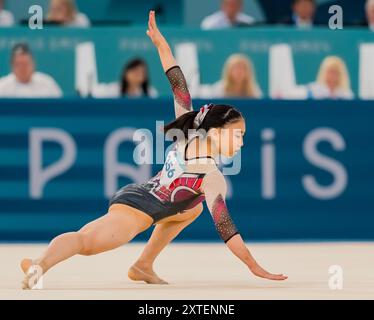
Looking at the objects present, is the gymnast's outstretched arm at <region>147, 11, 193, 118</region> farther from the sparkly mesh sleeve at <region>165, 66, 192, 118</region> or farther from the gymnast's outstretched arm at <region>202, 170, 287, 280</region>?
the gymnast's outstretched arm at <region>202, 170, 287, 280</region>

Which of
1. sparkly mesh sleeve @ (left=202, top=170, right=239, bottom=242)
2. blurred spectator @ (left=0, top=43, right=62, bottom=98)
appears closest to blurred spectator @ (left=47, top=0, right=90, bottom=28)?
blurred spectator @ (left=0, top=43, right=62, bottom=98)

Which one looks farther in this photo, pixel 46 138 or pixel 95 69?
pixel 95 69

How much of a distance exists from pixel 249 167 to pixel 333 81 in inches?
55.8

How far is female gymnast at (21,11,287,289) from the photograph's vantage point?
7.84 m

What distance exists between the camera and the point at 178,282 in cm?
841

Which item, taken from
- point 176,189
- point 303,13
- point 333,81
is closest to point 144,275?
point 176,189

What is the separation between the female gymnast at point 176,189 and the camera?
7.84 meters

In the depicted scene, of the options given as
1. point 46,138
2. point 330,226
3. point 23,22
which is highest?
point 23,22

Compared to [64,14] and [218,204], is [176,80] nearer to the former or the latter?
[218,204]

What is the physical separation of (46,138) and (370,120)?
110 inches

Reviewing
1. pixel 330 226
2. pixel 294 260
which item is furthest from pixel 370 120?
pixel 294 260

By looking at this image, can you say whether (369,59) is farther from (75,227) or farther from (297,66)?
(75,227)

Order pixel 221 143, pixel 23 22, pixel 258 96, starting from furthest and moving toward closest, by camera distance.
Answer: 1. pixel 23 22
2. pixel 258 96
3. pixel 221 143
